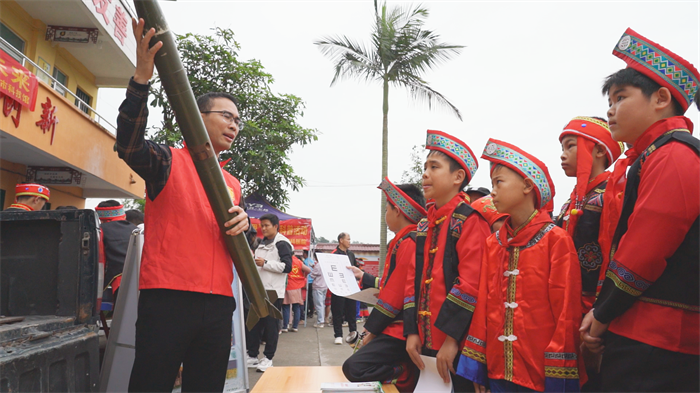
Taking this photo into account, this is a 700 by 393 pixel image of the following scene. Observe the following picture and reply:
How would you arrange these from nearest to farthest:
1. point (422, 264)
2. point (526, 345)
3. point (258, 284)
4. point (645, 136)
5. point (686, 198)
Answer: point (686, 198) → point (645, 136) → point (526, 345) → point (258, 284) → point (422, 264)

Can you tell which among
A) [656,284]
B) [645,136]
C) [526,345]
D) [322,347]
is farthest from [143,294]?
[322,347]

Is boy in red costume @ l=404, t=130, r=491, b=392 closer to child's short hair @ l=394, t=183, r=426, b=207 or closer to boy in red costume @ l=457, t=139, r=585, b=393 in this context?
boy in red costume @ l=457, t=139, r=585, b=393

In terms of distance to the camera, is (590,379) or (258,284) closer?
(590,379)

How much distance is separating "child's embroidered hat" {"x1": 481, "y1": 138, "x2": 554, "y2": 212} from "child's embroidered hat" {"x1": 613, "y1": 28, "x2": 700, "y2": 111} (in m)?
0.69

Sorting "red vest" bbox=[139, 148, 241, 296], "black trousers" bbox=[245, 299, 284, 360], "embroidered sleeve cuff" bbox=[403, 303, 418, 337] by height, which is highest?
"red vest" bbox=[139, 148, 241, 296]

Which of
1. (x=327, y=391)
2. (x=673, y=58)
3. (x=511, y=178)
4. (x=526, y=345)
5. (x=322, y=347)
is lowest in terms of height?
(x=322, y=347)

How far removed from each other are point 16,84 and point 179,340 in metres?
7.26

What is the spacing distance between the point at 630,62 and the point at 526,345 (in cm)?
131

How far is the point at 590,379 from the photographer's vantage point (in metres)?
2.19

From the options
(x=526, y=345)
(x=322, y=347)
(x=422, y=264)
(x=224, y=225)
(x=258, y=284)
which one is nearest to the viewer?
(x=526, y=345)

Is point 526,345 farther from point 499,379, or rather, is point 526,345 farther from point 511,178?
point 511,178

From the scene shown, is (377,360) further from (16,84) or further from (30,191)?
(16,84)

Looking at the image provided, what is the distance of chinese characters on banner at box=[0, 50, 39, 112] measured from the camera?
6.89 meters

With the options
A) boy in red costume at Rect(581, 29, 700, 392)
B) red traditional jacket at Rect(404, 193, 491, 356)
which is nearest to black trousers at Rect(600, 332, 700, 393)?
boy in red costume at Rect(581, 29, 700, 392)
